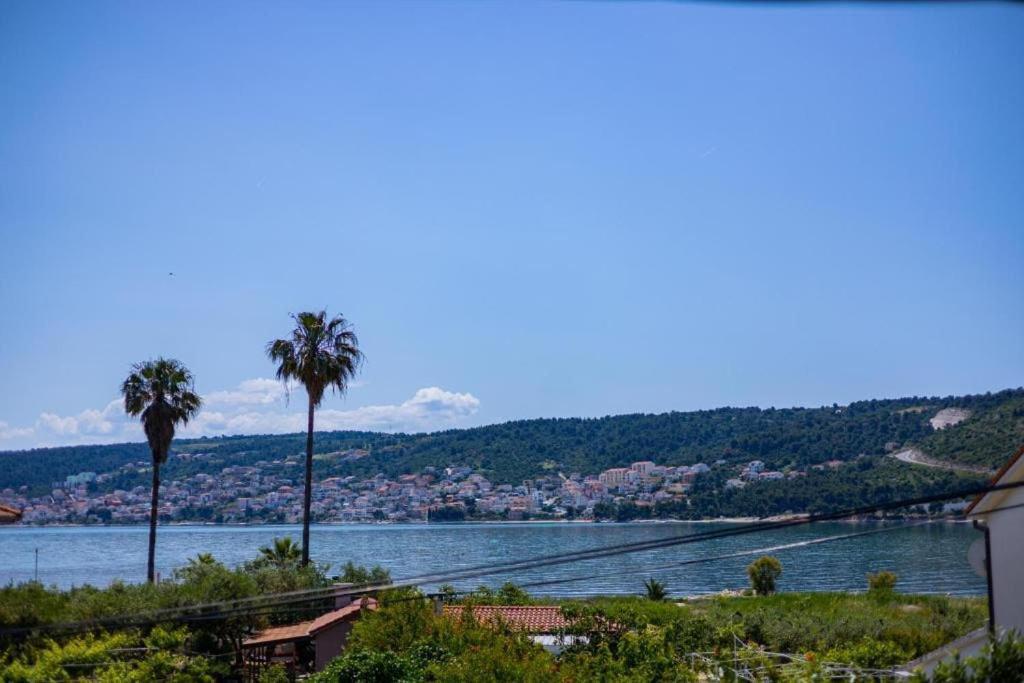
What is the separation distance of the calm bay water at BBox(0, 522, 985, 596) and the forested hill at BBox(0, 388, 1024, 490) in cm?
926

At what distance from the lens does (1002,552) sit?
39.4 feet

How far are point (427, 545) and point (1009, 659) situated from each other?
391 feet

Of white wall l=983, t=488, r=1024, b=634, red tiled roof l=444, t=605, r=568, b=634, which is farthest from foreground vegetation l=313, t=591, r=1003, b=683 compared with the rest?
white wall l=983, t=488, r=1024, b=634

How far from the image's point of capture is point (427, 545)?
126 m

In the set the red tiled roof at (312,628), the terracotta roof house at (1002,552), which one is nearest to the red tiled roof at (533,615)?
the red tiled roof at (312,628)

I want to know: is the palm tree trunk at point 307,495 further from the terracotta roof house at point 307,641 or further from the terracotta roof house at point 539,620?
the terracotta roof house at point 307,641

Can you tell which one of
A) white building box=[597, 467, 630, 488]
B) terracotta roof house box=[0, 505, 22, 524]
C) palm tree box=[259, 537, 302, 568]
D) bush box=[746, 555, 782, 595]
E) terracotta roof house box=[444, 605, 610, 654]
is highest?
terracotta roof house box=[0, 505, 22, 524]

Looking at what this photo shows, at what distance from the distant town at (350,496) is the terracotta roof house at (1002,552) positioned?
119 meters

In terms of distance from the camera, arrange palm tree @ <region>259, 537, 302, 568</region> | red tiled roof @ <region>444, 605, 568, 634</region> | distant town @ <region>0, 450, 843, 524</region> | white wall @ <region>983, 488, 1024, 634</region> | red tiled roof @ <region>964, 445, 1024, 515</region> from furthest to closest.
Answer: distant town @ <region>0, 450, 843, 524</region> → palm tree @ <region>259, 537, 302, 568</region> → red tiled roof @ <region>444, 605, 568, 634</region> → white wall @ <region>983, 488, 1024, 634</region> → red tiled roof @ <region>964, 445, 1024, 515</region>

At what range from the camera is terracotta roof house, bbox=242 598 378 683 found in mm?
27281

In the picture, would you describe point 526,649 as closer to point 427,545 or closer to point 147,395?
point 147,395

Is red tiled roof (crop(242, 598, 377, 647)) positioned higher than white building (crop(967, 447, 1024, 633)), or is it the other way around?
white building (crop(967, 447, 1024, 633))

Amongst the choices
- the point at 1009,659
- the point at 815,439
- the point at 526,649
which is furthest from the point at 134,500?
the point at 1009,659

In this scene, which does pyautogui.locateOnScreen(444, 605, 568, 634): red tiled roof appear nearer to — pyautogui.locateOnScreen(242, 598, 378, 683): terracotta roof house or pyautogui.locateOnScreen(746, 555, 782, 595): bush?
pyautogui.locateOnScreen(242, 598, 378, 683): terracotta roof house
